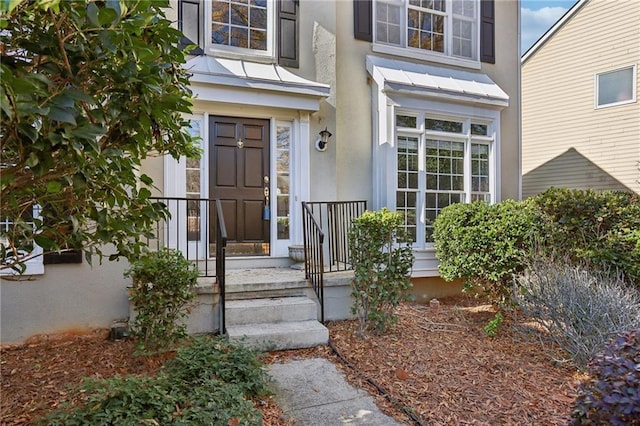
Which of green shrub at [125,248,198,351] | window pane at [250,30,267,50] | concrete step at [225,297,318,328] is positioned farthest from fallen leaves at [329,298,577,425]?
window pane at [250,30,267,50]

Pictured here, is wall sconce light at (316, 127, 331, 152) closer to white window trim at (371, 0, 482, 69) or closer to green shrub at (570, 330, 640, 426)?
white window trim at (371, 0, 482, 69)

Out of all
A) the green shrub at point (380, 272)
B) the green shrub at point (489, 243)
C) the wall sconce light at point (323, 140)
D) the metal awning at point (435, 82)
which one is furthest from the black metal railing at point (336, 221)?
the metal awning at point (435, 82)

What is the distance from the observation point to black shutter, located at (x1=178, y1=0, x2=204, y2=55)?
17.6 feet

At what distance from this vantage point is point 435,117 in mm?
6555

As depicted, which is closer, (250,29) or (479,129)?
(250,29)

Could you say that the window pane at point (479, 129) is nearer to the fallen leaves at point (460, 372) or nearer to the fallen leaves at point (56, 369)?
the fallen leaves at point (460, 372)

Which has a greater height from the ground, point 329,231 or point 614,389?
point 329,231

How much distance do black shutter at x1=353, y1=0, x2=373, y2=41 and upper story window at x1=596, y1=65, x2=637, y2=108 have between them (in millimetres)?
7208

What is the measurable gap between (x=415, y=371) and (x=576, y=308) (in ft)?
5.71

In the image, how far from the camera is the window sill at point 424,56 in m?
6.50

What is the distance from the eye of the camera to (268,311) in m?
4.26

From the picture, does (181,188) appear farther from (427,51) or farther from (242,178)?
(427,51)

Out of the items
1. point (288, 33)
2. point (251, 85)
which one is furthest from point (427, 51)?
point (251, 85)

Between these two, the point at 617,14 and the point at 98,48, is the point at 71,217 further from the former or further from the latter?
the point at 617,14
